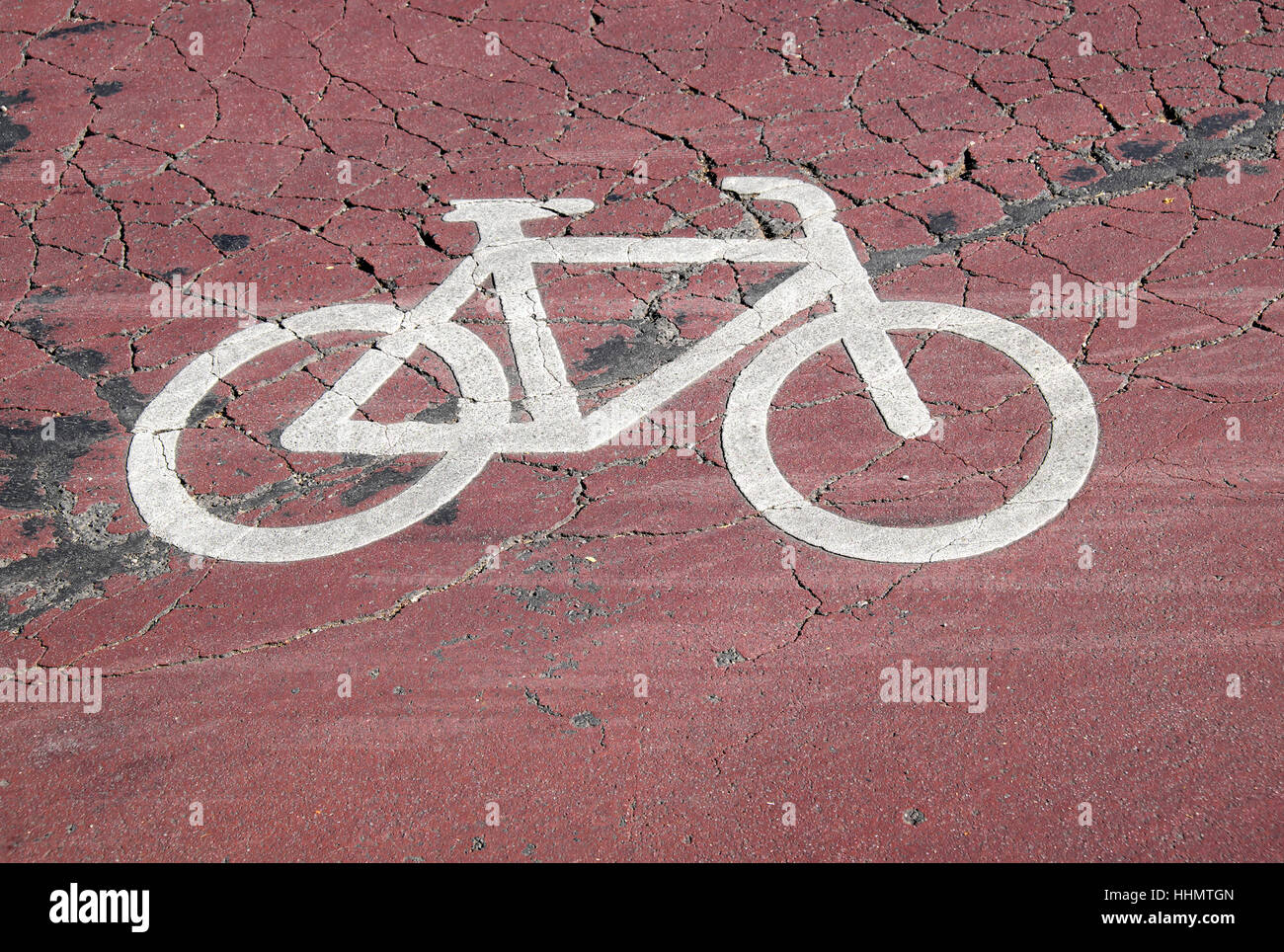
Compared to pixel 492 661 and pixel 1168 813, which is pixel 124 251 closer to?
pixel 492 661

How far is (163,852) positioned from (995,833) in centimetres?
235

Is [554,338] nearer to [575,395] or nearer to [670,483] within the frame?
[575,395]

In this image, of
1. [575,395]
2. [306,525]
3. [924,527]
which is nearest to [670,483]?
[575,395]

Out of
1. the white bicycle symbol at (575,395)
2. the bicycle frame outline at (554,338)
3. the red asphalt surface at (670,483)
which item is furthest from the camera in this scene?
the bicycle frame outline at (554,338)

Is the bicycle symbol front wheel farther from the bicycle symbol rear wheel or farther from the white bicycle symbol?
the bicycle symbol rear wheel

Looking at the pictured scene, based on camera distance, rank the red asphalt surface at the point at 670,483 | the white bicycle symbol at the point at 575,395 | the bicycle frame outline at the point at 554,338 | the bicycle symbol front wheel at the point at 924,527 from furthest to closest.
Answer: the bicycle frame outline at the point at 554,338 < the white bicycle symbol at the point at 575,395 < the bicycle symbol front wheel at the point at 924,527 < the red asphalt surface at the point at 670,483

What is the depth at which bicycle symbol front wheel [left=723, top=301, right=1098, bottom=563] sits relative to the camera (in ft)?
11.8

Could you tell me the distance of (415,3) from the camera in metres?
6.94

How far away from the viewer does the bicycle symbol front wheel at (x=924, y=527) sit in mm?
3594

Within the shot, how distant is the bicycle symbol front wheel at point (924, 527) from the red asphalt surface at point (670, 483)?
0.23 ft

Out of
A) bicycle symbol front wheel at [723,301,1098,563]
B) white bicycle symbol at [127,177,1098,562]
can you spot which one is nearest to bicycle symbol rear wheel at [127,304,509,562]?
white bicycle symbol at [127,177,1098,562]

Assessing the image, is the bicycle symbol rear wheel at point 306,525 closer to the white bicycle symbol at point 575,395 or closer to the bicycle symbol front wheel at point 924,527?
the white bicycle symbol at point 575,395

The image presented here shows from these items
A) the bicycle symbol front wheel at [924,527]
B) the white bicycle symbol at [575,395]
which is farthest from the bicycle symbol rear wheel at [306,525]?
the bicycle symbol front wheel at [924,527]

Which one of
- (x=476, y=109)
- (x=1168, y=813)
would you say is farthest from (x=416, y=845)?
(x=476, y=109)
